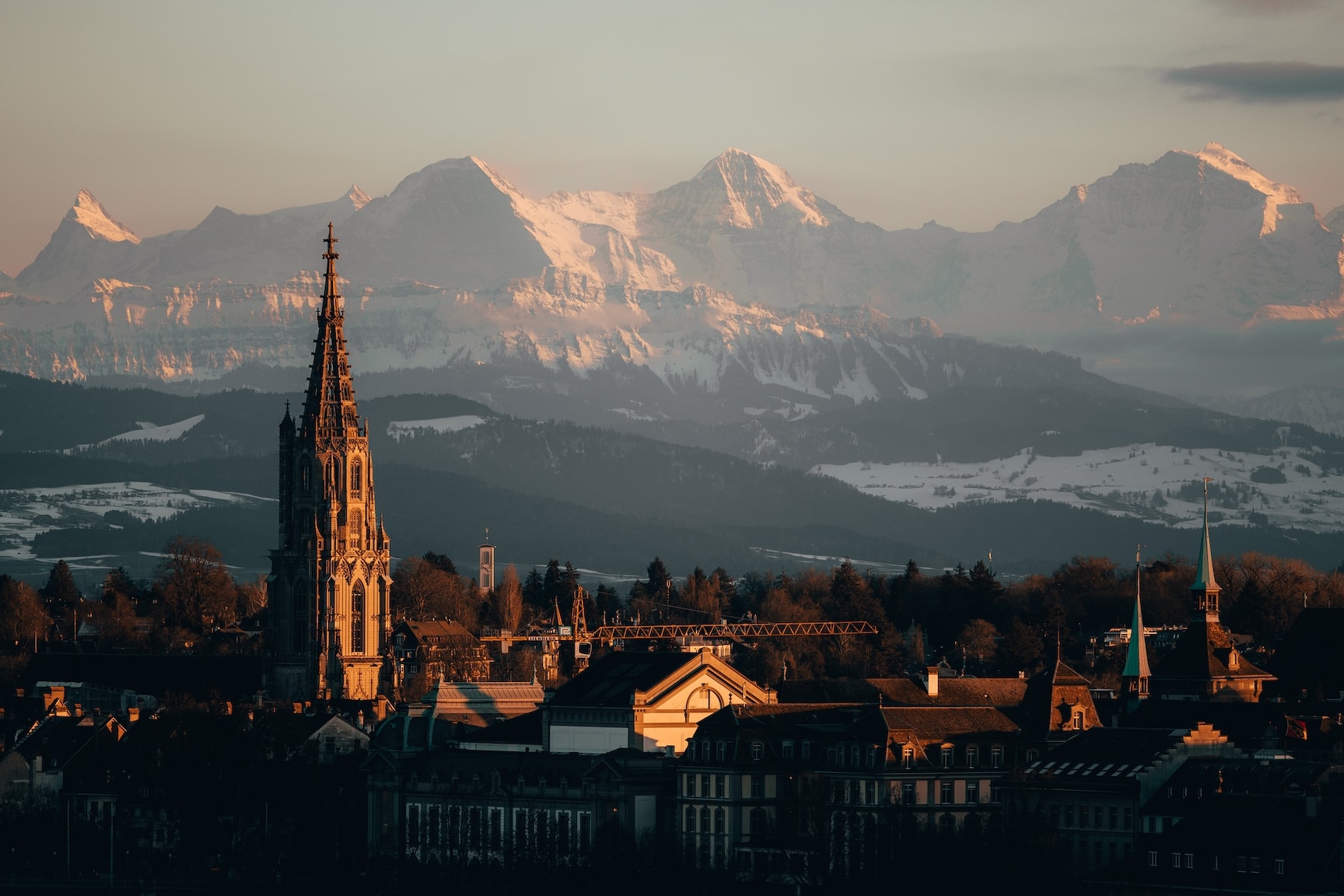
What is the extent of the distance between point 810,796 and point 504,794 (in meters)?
19.9

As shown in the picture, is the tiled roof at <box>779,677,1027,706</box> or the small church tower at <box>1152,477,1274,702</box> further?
the small church tower at <box>1152,477,1274,702</box>

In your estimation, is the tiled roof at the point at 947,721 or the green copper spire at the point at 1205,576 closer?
the tiled roof at the point at 947,721

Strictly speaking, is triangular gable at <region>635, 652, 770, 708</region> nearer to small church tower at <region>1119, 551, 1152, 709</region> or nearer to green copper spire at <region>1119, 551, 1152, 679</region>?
small church tower at <region>1119, 551, 1152, 709</region>

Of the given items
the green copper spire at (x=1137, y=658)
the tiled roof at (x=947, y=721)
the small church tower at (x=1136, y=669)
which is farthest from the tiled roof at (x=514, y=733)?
the green copper spire at (x=1137, y=658)

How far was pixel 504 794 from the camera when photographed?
146125mm

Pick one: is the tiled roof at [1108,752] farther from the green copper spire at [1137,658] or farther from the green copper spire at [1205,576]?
the green copper spire at [1205,576]

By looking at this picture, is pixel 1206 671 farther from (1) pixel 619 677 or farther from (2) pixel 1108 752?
(2) pixel 1108 752

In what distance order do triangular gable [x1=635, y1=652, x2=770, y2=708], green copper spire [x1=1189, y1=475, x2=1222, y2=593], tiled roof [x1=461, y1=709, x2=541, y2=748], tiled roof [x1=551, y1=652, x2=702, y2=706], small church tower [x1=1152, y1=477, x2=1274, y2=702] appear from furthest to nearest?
green copper spire [x1=1189, y1=475, x2=1222, y2=593], small church tower [x1=1152, y1=477, x2=1274, y2=702], tiled roof [x1=461, y1=709, x2=541, y2=748], tiled roof [x1=551, y1=652, x2=702, y2=706], triangular gable [x1=635, y1=652, x2=770, y2=708]

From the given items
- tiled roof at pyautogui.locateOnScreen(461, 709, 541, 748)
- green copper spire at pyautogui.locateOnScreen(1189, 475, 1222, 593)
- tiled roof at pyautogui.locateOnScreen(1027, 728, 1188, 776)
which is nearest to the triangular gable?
tiled roof at pyautogui.locateOnScreen(461, 709, 541, 748)

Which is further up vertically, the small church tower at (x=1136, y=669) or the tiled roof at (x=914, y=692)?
the small church tower at (x=1136, y=669)

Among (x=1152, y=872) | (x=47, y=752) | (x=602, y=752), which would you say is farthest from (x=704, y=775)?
(x=47, y=752)

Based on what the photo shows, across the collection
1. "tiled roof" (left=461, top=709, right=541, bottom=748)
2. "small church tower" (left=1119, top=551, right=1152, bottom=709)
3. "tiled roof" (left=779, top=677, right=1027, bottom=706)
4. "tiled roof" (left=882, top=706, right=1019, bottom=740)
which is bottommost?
"tiled roof" (left=461, top=709, right=541, bottom=748)

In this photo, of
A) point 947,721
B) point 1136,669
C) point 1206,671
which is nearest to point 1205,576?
point 1136,669

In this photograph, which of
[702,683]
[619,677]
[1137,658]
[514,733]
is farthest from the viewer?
[1137,658]
